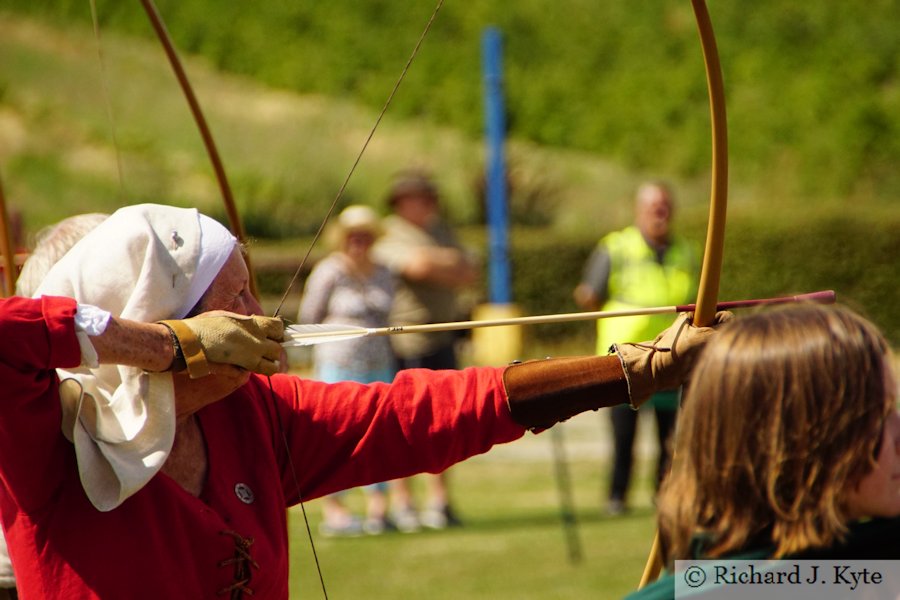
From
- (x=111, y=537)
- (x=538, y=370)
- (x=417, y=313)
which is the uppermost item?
(x=538, y=370)

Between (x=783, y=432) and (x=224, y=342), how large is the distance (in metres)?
0.88

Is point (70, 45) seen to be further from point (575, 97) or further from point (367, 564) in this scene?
point (367, 564)

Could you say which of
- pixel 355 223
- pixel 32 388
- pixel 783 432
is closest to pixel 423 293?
pixel 355 223

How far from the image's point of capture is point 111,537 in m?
2.02

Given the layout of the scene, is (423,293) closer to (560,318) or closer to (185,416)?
(560,318)

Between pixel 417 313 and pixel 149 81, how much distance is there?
19.7 meters

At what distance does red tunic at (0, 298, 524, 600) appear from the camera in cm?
191

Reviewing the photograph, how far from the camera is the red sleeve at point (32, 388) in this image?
6.01 feet

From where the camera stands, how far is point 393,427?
90.2 inches

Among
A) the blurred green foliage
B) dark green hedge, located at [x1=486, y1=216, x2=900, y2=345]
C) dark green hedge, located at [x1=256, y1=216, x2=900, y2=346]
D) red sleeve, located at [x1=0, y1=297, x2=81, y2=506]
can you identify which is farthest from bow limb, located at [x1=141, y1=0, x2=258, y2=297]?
the blurred green foliage

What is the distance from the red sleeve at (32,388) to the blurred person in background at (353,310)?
4.22 metres

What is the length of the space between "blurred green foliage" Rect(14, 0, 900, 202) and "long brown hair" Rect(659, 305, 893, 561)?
18.3m

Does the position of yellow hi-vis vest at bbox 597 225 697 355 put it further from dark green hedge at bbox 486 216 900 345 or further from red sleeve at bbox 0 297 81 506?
dark green hedge at bbox 486 216 900 345

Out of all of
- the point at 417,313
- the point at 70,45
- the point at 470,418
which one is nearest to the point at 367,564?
the point at 417,313
